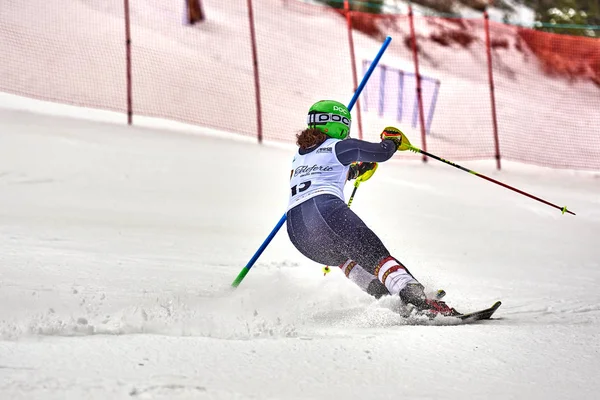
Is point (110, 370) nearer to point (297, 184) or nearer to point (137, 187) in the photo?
point (297, 184)

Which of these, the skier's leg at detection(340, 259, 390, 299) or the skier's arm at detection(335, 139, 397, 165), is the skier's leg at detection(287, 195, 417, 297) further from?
the skier's arm at detection(335, 139, 397, 165)

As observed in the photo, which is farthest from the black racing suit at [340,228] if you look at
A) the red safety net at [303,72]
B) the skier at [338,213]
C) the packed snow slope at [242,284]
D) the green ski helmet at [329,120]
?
the red safety net at [303,72]

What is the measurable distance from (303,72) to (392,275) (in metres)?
15.0

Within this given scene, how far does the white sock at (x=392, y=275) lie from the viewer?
4547mm

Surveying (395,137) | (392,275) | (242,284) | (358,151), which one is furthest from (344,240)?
(242,284)

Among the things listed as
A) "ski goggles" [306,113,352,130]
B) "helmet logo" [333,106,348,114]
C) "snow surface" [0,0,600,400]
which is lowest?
"snow surface" [0,0,600,400]

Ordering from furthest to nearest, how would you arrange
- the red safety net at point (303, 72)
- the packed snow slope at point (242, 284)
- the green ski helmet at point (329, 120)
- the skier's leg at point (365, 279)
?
the red safety net at point (303, 72) → the green ski helmet at point (329, 120) → the skier's leg at point (365, 279) → the packed snow slope at point (242, 284)

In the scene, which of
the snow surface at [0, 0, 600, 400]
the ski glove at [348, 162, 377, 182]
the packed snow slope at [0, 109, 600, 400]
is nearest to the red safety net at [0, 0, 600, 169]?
the snow surface at [0, 0, 600, 400]

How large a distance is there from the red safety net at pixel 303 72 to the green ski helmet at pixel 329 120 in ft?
25.6

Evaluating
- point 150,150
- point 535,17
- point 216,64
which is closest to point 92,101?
point 150,150

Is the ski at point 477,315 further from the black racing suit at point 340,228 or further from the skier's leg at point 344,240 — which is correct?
the black racing suit at point 340,228

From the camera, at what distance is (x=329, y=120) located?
510cm

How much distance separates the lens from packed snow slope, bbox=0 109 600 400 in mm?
3285

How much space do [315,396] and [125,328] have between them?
1.24 m
